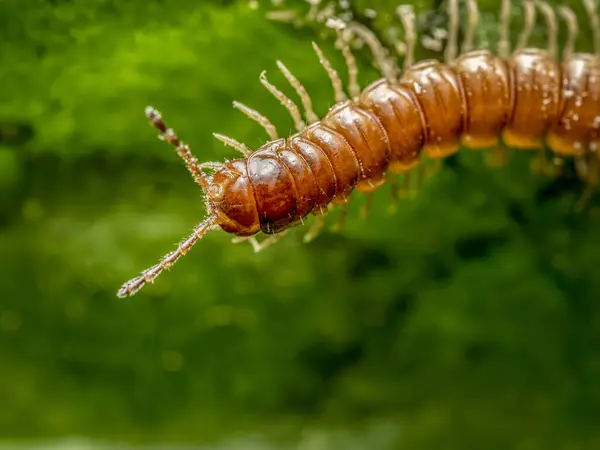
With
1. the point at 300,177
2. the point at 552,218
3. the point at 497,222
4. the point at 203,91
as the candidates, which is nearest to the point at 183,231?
the point at 203,91

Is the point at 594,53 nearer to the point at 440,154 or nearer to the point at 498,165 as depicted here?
the point at 498,165

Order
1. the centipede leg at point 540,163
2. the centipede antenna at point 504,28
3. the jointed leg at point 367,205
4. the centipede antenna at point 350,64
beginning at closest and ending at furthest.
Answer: the centipede antenna at point 350,64 < the jointed leg at point 367,205 < the centipede antenna at point 504,28 < the centipede leg at point 540,163

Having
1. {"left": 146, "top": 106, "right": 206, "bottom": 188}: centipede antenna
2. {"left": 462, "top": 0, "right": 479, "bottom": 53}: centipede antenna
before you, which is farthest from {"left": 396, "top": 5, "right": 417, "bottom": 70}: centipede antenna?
{"left": 146, "top": 106, "right": 206, "bottom": 188}: centipede antenna

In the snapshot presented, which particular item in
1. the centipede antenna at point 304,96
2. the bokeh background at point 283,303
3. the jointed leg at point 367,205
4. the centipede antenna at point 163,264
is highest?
the centipede antenna at point 304,96

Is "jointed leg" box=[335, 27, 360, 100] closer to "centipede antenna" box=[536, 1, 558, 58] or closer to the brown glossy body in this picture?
the brown glossy body

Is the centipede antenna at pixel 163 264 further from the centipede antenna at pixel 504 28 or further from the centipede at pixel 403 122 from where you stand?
the centipede antenna at pixel 504 28

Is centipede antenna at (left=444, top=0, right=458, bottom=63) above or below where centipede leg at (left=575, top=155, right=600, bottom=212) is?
above

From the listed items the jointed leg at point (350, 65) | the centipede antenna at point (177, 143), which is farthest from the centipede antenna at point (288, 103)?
the centipede antenna at point (177, 143)
